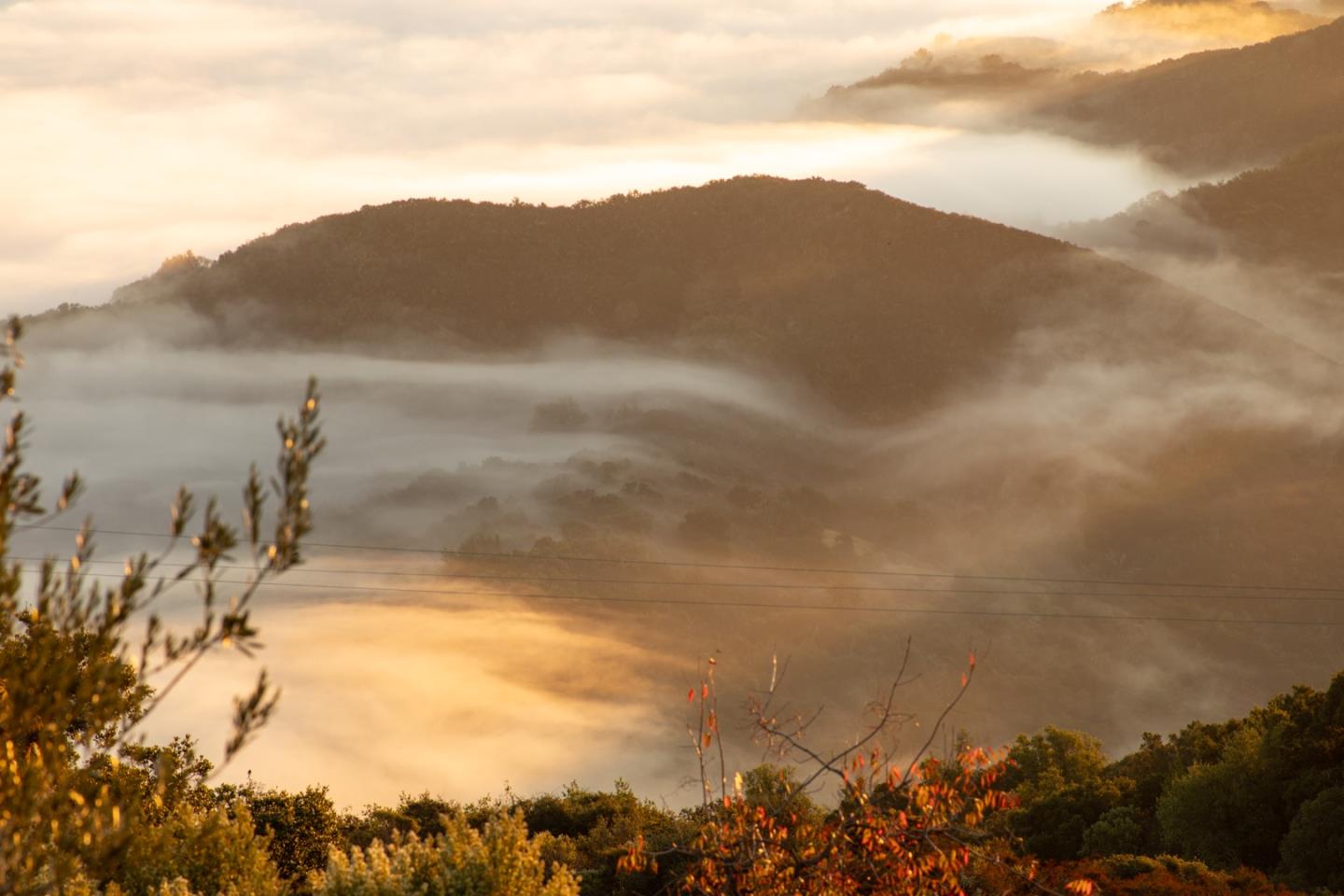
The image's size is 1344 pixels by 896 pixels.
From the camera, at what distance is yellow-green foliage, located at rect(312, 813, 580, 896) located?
2752 centimetres

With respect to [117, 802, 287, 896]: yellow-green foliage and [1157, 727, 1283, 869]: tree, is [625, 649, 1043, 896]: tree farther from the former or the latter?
[1157, 727, 1283, 869]: tree

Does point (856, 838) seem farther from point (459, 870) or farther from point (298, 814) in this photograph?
point (298, 814)

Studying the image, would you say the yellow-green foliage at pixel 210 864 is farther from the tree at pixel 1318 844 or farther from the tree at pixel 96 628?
the tree at pixel 1318 844

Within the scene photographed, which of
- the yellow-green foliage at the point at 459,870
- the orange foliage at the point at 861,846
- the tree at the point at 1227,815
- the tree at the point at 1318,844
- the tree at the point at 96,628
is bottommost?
the tree at the point at 1227,815

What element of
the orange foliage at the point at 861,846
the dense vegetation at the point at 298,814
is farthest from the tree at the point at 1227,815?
the orange foliage at the point at 861,846

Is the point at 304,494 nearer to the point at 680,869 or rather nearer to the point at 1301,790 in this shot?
the point at 680,869

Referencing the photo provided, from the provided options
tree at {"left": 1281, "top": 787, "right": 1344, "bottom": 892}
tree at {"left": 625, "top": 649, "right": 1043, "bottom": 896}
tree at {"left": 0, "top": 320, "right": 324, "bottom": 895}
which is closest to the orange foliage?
tree at {"left": 625, "top": 649, "right": 1043, "bottom": 896}

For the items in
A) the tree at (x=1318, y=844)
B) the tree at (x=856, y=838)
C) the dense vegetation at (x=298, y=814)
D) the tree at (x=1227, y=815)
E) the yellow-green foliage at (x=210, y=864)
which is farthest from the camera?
the tree at (x=1227, y=815)

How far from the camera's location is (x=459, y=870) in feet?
91.4

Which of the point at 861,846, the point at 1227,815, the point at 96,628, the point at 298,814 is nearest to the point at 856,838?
the point at 861,846

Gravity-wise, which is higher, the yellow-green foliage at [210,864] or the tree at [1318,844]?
the yellow-green foliage at [210,864]

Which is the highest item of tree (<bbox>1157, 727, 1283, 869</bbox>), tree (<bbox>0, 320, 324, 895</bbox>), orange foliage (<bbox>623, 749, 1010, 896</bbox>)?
tree (<bbox>0, 320, 324, 895</bbox>)

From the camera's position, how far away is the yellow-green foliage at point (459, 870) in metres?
27.5

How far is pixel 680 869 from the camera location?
4612 cm
